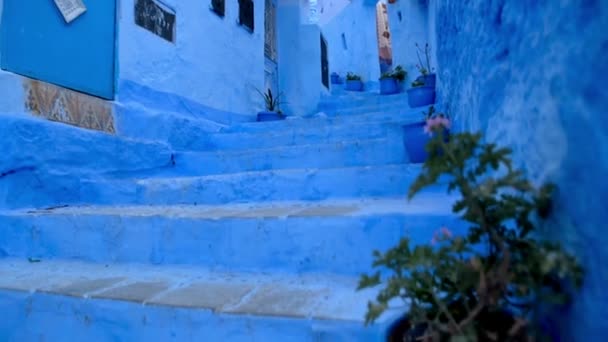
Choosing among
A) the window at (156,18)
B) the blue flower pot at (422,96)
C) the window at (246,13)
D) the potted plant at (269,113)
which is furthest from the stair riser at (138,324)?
the window at (246,13)

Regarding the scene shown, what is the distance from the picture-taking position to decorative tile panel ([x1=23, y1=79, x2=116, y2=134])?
181 cm

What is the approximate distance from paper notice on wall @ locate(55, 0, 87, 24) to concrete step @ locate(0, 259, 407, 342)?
143cm

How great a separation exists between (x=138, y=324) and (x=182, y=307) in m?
0.15

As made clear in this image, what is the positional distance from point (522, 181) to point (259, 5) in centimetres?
495

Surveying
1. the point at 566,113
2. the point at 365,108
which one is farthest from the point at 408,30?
the point at 566,113

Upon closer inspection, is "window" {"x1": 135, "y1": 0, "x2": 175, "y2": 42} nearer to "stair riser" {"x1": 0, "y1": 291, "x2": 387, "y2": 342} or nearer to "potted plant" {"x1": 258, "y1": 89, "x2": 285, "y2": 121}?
"potted plant" {"x1": 258, "y1": 89, "x2": 285, "y2": 121}

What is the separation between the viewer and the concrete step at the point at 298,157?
2043 mm

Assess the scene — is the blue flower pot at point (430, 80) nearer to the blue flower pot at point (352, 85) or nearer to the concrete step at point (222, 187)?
the concrete step at point (222, 187)

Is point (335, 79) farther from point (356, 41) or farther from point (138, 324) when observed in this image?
point (138, 324)

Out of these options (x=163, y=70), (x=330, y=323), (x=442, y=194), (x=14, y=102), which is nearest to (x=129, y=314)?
(x=330, y=323)

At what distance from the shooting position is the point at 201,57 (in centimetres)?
341

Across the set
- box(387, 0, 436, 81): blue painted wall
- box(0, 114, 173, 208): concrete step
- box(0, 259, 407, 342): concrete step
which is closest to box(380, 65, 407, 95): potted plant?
box(387, 0, 436, 81): blue painted wall

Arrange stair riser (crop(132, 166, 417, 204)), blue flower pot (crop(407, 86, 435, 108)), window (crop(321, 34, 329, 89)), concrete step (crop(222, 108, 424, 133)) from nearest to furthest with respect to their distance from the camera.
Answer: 1. stair riser (crop(132, 166, 417, 204))
2. concrete step (crop(222, 108, 424, 133))
3. blue flower pot (crop(407, 86, 435, 108))
4. window (crop(321, 34, 329, 89))

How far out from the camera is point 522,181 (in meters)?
0.60
